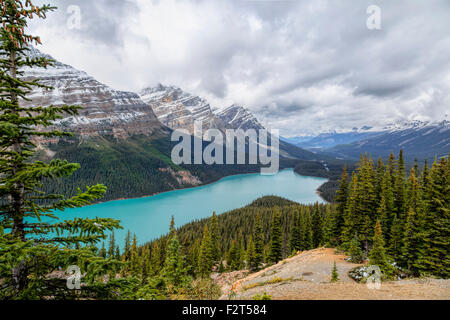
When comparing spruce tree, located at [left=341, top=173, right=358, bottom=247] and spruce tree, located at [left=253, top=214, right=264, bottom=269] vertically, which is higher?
spruce tree, located at [left=341, top=173, right=358, bottom=247]

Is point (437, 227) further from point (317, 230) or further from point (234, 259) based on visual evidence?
point (234, 259)

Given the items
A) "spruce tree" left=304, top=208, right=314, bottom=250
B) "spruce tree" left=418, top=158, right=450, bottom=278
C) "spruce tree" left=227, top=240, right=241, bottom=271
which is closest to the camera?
"spruce tree" left=418, top=158, right=450, bottom=278

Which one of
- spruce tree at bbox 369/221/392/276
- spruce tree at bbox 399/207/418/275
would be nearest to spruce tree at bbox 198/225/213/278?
spruce tree at bbox 369/221/392/276

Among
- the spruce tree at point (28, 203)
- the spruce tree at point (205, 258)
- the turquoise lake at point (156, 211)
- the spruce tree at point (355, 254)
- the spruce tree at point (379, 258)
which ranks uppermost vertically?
the spruce tree at point (28, 203)

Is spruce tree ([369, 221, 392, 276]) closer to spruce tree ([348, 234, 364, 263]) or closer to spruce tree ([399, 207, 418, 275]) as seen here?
spruce tree ([348, 234, 364, 263])

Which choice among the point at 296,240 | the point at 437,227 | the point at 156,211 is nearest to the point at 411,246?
the point at 437,227

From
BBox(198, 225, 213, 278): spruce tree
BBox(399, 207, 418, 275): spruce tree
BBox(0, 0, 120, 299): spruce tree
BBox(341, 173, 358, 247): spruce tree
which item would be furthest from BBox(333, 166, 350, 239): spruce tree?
BBox(0, 0, 120, 299): spruce tree

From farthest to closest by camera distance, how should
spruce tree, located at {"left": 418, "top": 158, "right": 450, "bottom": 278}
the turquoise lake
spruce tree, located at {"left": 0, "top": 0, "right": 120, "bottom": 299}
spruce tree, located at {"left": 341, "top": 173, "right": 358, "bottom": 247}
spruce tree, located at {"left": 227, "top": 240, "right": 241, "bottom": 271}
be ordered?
the turquoise lake, spruce tree, located at {"left": 227, "top": 240, "right": 241, "bottom": 271}, spruce tree, located at {"left": 341, "top": 173, "right": 358, "bottom": 247}, spruce tree, located at {"left": 418, "top": 158, "right": 450, "bottom": 278}, spruce tree, located at {"left": 0, "top": 0, "right": 120, "bottom": 299}

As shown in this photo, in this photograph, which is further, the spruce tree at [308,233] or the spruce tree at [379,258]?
the spruce tree at [308,233]

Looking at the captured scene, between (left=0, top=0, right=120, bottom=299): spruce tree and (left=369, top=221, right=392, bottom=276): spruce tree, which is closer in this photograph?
(left=0, top=0, right=120, bottom=299): spruce tree

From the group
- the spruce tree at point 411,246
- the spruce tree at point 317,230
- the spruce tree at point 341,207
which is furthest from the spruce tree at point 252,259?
the spruce tree at point 411,246

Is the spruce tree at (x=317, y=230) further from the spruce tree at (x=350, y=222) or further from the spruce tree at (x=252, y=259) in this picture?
the spruce tree at (x=350, y=222)

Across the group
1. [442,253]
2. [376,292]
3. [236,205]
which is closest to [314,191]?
[236,205]

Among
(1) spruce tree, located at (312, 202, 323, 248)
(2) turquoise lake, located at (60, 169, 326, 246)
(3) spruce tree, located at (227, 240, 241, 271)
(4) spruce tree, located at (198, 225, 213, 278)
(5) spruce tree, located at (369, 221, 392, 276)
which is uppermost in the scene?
(5) spruce tree, located at (369, 221, 392, 276)
